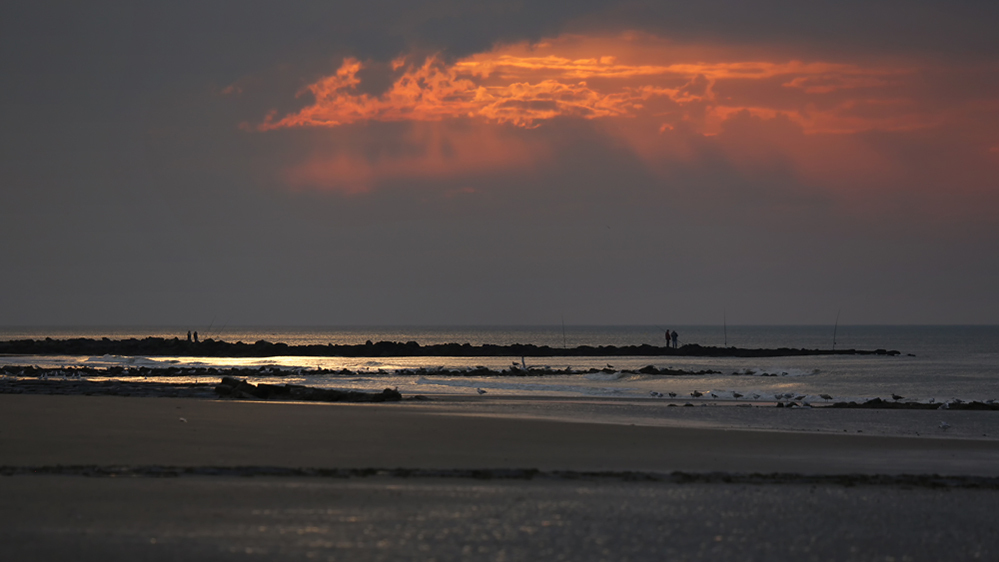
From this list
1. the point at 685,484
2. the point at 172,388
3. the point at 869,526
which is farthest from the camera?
the point at 172,388

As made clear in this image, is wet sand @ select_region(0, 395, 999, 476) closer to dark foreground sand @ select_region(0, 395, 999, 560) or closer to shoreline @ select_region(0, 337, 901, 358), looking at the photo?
dark foreground sand @ select_region(0, 395, 999, 560)

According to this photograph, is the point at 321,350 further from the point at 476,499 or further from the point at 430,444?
the point at 476,499

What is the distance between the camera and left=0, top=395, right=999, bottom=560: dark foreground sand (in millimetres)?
8148

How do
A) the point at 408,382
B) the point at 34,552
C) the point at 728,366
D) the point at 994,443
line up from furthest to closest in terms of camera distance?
1. the point at 728,366
2. the point at 408,382
3. the point at 994,443
4. the point at 34,552

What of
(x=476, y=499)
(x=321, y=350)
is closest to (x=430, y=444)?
(x=476, y=499)

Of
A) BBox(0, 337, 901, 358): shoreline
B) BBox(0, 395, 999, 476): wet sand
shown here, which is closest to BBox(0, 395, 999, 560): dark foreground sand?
BBox(0, 395, 999, 476): wet sand

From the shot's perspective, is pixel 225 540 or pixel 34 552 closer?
pixel 34 552

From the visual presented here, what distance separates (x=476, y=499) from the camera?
1039 cm

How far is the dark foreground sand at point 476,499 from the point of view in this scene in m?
8.15

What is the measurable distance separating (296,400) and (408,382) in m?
13.4

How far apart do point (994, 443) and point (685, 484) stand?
9819 millimetres

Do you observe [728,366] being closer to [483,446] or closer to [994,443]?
[994,443]

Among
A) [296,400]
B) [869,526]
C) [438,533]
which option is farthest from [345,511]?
[296,400]

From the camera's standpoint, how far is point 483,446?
15438mm
